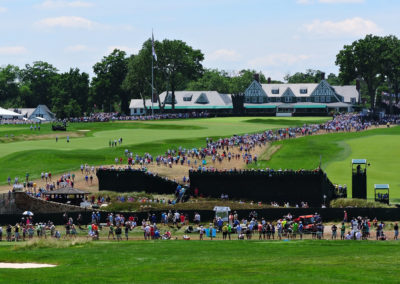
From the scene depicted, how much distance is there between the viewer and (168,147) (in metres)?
104

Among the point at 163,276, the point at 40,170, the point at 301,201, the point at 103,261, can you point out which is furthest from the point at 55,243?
the point at 40,170

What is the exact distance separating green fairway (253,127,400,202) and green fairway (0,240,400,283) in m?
27.6

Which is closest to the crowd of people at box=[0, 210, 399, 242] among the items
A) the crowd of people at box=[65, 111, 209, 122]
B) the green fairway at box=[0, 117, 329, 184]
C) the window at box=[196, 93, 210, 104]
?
the green fairway at box=[0, 117, 329, 184]

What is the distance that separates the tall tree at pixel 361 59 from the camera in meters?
167

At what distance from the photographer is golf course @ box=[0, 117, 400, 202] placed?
277ft

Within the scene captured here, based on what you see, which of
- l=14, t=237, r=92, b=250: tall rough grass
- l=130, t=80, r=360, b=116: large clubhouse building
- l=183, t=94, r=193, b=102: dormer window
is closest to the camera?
l=14, t=237, r=92, b=250: tall rough grass

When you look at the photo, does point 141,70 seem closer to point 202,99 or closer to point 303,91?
point 202,99

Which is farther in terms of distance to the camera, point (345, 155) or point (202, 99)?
point (202, 99)

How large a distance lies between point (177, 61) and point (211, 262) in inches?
5983

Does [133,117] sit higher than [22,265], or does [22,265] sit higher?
[133,117]

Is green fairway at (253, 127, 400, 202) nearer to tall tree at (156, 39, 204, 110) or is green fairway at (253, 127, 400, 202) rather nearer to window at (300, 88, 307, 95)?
tall tree at (156, 39, 204, 110)

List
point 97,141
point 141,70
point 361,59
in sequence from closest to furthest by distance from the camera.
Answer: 1. point 97,141
2. point 361,59
3. point 141,70

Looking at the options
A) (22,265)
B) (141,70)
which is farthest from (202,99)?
(22,265)

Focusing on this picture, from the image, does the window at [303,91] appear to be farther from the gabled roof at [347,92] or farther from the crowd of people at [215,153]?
the crowd of people at [215,153]
